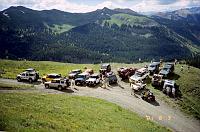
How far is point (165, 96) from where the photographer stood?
66.6 m

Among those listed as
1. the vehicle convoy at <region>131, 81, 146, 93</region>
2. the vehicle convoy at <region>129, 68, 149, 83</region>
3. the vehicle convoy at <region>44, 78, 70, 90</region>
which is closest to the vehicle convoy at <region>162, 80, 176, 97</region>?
the vehicle convoy at <region>131, 81, 146, 93</region>

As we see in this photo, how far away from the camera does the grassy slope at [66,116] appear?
108 feet

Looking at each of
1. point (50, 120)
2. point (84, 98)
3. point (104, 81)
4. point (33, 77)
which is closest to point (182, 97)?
point (104, 81)

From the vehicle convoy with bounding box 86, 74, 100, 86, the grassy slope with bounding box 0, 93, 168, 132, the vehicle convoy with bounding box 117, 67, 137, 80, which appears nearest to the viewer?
the grassy slope with bounding box 0, 93, 168, 132

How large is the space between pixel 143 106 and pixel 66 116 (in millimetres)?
22789

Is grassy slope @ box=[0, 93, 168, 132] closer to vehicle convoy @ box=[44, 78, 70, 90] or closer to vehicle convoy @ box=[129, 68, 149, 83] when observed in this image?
vehicle convoy @ box=[44, 78, 70, 90]

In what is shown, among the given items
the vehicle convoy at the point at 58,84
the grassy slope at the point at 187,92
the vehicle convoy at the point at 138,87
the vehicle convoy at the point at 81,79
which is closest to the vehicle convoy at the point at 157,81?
the grassy slope at the point at 187,92

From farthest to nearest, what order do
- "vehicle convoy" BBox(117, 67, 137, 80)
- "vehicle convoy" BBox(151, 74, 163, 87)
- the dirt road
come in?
"vehicle convoy" BBox(117, 67, 137, 80) → "vehicle convoy" BBox(151, 74, 163, 87) → the dirt road

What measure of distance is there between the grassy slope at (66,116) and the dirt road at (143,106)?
3901 mm

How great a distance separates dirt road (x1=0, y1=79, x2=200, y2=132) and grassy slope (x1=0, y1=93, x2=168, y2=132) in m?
3.90

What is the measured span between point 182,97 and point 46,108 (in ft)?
126

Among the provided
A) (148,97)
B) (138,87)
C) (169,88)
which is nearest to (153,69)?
(169,88)

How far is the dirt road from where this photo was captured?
2137 inches

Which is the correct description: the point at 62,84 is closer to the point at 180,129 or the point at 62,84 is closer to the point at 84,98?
the point at 84,98
